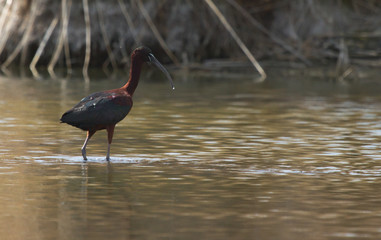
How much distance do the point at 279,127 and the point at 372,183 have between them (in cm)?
437

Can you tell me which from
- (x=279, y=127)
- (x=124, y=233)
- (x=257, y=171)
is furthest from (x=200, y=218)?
(x=279, y=127)

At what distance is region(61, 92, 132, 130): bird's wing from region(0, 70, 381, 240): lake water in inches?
15.3

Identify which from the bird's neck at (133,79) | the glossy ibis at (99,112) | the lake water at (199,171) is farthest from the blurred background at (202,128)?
the bird's neck at (133,79)

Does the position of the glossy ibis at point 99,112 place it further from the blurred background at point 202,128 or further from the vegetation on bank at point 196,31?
the vegetation on bank at point 196,31

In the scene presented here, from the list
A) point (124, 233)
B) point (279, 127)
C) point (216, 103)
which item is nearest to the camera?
point (124, 233)

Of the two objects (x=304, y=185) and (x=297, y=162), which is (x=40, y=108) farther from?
(x=304, y=185)

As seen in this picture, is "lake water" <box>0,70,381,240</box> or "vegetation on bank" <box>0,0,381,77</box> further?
"vegetation on bank" <box>0,0,381,77</box>

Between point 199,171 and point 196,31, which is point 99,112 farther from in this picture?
point 196,31

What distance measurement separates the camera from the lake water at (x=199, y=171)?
700cm

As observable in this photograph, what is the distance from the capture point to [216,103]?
16406 millimetres

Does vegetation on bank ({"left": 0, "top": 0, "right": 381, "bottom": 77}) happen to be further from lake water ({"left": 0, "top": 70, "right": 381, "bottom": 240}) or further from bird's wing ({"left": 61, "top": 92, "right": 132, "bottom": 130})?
bird's wing ({"left": 61, "top": 92, "right": 132, "bottom": 130})

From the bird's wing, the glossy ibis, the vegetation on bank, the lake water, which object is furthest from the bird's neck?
the vegetation on bank

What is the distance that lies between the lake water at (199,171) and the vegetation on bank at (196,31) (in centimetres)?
647

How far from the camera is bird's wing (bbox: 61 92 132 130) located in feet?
32.2
